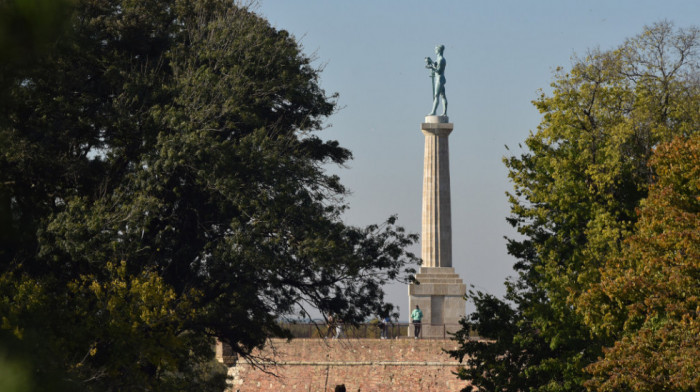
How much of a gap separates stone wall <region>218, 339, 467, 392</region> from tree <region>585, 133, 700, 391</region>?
694 inches

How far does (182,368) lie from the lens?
25.4 m

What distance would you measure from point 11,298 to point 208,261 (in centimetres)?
564

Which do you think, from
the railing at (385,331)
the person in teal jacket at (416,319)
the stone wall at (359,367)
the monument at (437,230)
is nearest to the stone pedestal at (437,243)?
the monument at (437,230)

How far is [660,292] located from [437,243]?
2646 centimetres

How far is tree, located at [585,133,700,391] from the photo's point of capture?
20.2 m

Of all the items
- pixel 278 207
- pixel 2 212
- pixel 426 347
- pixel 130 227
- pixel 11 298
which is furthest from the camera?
pixel 426 347

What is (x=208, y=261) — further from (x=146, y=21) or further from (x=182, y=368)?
(x=146, y=21)

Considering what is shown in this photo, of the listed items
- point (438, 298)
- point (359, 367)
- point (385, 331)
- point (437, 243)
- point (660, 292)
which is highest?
point (437, 243)

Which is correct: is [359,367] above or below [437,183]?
below

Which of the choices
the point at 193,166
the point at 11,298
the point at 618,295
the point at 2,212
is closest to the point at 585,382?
the point at 618,295

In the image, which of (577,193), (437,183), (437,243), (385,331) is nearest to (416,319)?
(385,331)

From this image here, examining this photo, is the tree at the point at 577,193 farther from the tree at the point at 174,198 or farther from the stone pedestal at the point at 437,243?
the stone pedestal at the point at 437,243

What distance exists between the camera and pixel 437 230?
47.5 m

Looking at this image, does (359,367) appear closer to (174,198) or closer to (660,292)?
(174,198)
